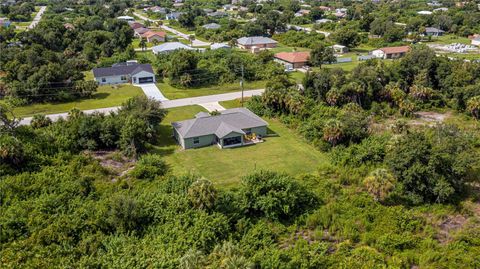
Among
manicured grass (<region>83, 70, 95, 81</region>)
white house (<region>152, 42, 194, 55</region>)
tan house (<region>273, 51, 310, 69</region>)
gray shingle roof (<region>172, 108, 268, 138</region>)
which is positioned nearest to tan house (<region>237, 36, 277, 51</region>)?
tan house (<region>273, 51, 310, 69</region>)

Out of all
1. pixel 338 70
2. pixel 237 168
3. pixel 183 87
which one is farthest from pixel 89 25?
pixel 237 168

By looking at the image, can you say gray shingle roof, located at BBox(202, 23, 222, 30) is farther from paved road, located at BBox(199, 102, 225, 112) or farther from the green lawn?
the green lawn

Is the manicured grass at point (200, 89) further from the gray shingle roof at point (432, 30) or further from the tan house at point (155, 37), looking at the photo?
the gray shingle roof at point (432, 30)

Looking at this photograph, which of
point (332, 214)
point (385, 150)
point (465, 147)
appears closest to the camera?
point (332, 214)

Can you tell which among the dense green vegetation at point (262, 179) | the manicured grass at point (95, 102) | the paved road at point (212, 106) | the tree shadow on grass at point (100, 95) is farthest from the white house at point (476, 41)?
the tree shadow on grass at point (100, 95)

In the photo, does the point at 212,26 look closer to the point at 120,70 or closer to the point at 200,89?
the point at 120,70

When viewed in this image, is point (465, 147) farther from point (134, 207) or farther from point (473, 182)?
point (134, 207)
